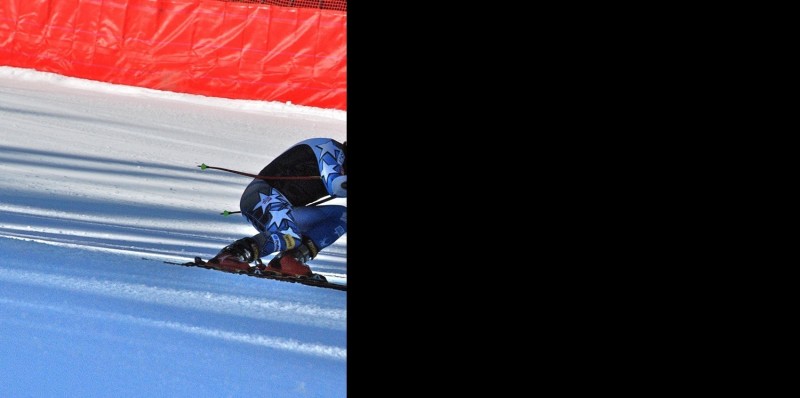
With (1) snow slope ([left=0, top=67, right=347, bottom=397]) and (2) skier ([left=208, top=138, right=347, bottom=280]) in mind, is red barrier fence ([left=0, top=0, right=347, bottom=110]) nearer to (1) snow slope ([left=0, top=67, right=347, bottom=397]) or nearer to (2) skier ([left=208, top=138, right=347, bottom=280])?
(1) snow slope ([left=0, top=67, right=347, bottom=397])

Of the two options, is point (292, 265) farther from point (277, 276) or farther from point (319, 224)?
point (319, 224)

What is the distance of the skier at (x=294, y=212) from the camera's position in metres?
3.37

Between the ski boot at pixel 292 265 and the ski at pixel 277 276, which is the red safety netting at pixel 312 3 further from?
the ski at pixel 277 276

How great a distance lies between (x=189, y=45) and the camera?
1050 cm

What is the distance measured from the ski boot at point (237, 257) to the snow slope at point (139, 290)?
0.06 metres

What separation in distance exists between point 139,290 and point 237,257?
20.4 inches

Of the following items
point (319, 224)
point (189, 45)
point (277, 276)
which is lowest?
point (277, 276)

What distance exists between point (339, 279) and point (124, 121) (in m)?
4.46

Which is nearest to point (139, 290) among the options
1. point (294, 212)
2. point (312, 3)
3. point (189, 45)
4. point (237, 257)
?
point (237, 257)

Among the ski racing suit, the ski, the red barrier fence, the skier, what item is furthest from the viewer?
the red barrier fence

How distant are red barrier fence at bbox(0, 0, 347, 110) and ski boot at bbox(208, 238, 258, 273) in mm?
6979

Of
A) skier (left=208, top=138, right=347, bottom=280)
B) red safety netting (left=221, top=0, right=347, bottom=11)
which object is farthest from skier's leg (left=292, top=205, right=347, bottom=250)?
red safety netting (left=221, top=0, right=347, bottom=11)

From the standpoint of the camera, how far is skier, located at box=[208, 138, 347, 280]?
3373 millimetres

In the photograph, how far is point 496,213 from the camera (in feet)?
3.05
